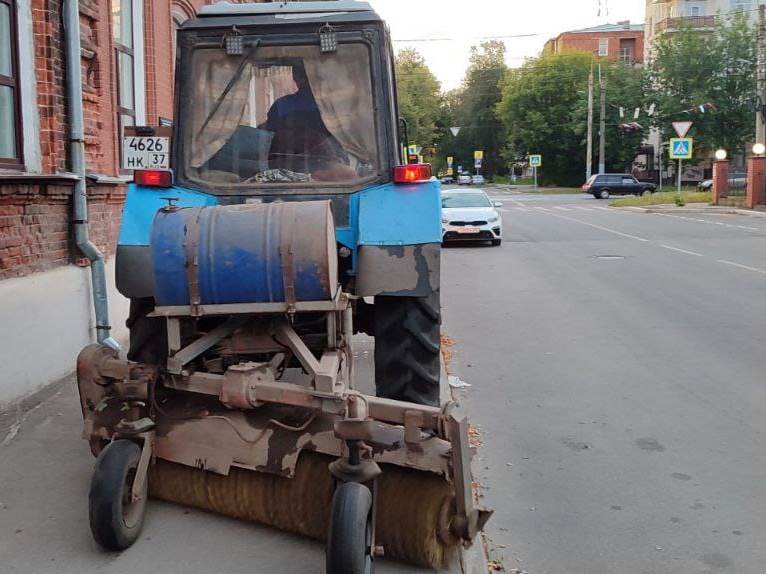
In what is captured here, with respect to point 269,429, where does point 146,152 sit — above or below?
above

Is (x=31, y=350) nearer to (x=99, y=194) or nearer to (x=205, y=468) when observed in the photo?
(x=99, y=194)

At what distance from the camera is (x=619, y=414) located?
667 centimetres

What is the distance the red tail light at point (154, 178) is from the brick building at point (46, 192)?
2.02 m

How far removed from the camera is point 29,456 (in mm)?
5488

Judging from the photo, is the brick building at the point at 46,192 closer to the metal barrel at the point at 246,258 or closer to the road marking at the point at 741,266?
the metal barrel at the point at 246,258

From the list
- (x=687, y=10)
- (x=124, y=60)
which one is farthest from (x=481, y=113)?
(x=124, y=60)

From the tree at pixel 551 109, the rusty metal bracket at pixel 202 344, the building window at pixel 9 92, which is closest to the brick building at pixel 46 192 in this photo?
the building window at pixel 9 92

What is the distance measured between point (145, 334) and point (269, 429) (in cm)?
121

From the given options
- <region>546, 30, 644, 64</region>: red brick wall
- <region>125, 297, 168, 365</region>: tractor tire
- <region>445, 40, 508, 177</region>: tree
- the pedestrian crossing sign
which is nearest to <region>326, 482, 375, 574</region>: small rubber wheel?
<region>125, 297, 168, 365</region>: tractor tire

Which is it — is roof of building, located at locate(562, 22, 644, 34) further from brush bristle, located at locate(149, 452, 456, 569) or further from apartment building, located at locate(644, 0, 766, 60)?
brush bristle, located at locate(149, 452, 456, 569)

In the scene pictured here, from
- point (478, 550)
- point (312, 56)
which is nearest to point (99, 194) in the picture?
point (312, 56)

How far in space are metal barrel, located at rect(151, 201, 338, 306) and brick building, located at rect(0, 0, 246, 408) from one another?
2.96 meters

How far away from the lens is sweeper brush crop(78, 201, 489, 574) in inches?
150

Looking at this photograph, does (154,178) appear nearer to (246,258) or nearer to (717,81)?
(246,258)
